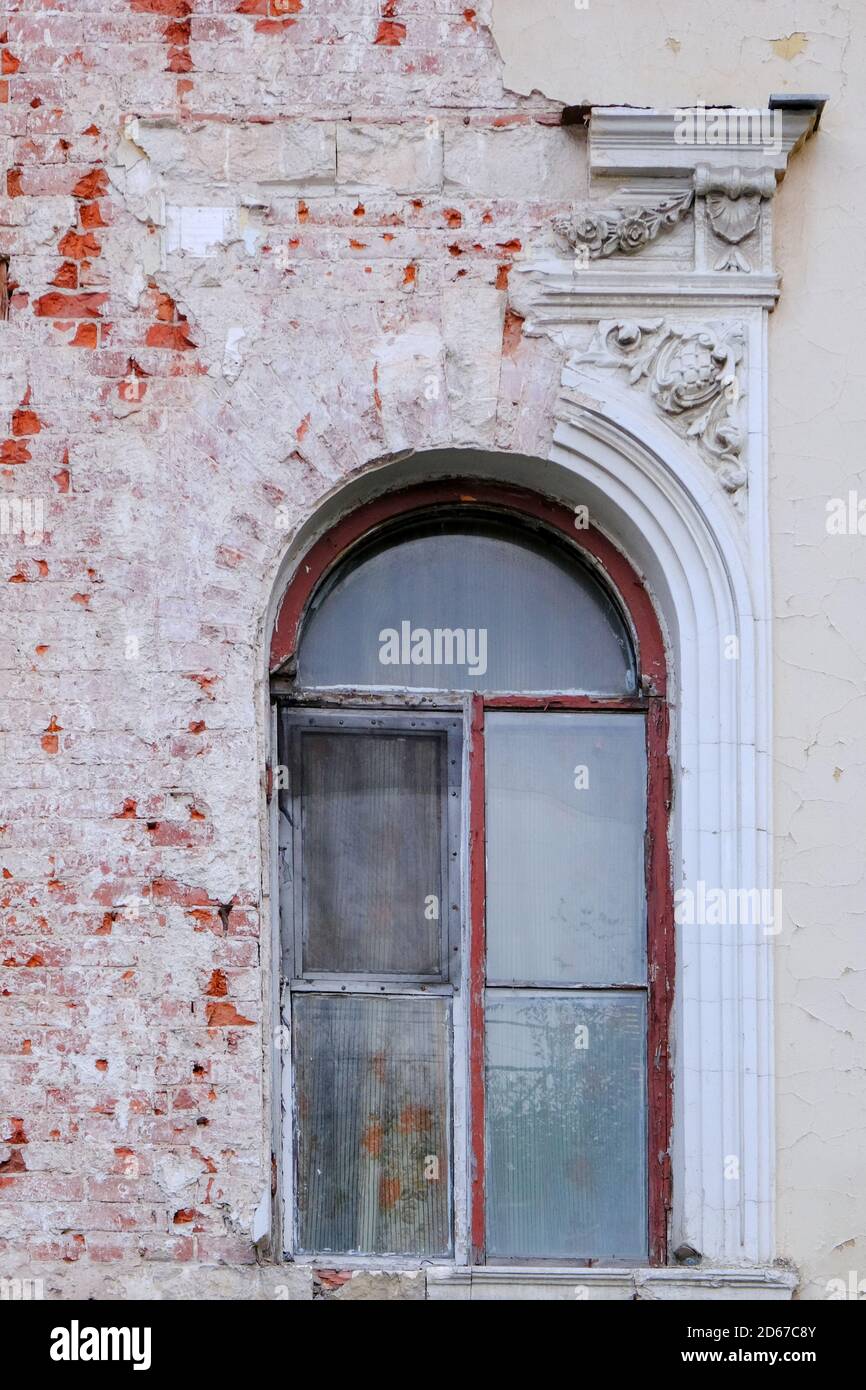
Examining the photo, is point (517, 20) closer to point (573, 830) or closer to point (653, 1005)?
point (573, 830)

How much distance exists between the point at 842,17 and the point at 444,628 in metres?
1.99

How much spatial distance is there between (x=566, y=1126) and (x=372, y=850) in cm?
88

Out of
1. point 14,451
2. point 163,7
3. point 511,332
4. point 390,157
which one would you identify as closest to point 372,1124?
point 14,451

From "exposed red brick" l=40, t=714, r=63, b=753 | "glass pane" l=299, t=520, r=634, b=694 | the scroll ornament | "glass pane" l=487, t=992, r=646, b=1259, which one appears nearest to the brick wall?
"exposed red brick" l=40, t=714, r=63, b=753

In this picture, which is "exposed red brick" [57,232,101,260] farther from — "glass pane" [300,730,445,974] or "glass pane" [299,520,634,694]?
"glass pane" [300,730,445,974]

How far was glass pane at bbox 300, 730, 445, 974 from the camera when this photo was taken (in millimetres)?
4793

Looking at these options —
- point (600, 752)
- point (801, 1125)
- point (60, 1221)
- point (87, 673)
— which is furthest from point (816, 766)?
point (60, 1221)

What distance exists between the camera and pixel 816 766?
4.70 m

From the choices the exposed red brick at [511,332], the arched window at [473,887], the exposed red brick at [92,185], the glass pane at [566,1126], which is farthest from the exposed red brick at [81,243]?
the glass pane at [566,1126]

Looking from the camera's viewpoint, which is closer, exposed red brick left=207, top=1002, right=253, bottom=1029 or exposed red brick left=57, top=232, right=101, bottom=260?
exposed red brick left=207, top=1002, right=253, bottom=1029

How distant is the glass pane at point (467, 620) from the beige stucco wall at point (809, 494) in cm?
54

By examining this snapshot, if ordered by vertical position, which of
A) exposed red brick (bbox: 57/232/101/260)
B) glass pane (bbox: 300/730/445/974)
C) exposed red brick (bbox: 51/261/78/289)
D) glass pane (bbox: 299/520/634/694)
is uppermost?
exposed red brick (bbox: 57/232/101/260)

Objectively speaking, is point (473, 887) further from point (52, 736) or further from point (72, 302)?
point (72, 302)

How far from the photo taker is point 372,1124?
4730 mm
